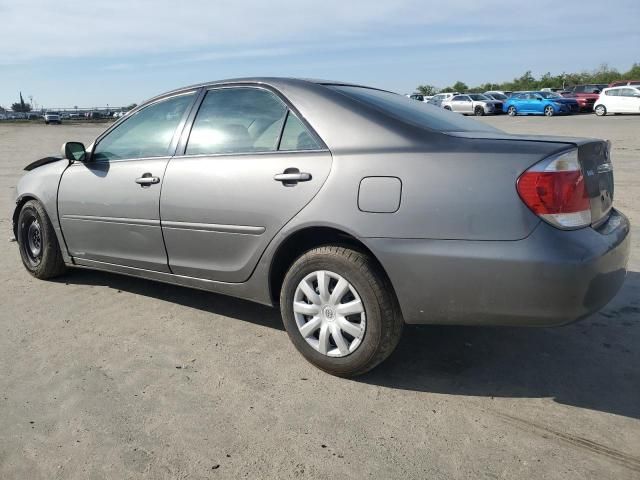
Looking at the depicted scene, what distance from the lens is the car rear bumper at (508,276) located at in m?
2.49

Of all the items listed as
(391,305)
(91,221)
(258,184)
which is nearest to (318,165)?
(258,184)

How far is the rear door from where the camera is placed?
312 centimetres

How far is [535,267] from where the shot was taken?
249 centimetres

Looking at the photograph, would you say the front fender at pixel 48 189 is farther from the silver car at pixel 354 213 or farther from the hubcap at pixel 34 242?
the silver car at pixel 354 213

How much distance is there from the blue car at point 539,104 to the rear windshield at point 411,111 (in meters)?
32.1

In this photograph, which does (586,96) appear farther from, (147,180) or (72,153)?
(147,180)

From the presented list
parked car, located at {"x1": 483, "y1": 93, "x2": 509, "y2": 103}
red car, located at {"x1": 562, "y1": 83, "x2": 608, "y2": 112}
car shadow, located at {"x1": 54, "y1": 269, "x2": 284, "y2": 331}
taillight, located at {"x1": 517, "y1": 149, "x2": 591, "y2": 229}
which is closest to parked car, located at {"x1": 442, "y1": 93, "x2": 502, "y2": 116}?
parked car, located at {"x1": 483, "y1": 93, "x2": 509, "y2": 103}

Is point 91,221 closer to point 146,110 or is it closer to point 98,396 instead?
point 146,110

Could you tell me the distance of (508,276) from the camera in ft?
8.35

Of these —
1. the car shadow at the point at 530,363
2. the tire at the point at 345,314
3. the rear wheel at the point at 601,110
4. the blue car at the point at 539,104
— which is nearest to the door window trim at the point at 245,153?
the tire at the point at 345,314

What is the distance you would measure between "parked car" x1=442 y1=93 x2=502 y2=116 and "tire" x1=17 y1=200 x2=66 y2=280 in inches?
1323

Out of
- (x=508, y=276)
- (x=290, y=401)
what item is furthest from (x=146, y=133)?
(x=508, y=276)

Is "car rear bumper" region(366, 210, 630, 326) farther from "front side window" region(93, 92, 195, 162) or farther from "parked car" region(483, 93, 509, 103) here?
"parked car" region(483, 93, 509, 103)

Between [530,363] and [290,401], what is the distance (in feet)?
4.59
